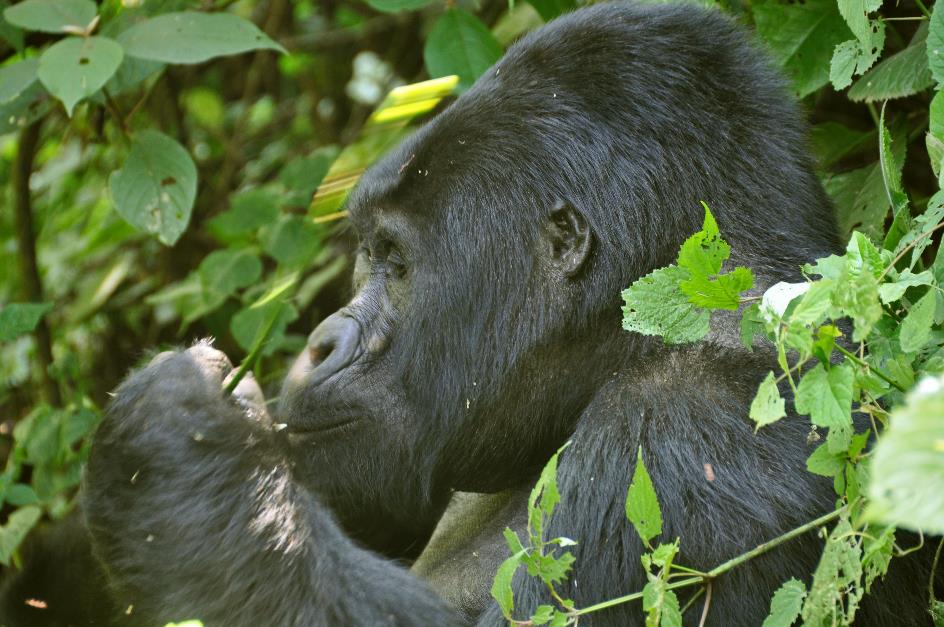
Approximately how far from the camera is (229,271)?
167 inches

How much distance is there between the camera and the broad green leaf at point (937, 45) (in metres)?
2.60

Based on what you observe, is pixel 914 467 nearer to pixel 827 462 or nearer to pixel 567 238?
pixel 827 462

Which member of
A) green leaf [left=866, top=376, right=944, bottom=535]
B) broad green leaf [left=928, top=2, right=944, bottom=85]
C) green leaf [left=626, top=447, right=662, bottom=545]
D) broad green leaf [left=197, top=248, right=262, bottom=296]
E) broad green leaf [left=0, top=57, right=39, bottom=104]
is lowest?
broad green leaf [left=197, top=248, right=262, bottom=296]

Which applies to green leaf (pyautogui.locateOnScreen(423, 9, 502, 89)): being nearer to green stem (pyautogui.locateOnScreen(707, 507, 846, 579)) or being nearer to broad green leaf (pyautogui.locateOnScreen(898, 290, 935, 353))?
broad green leaf (pyautogui.locateOnScreen(898, 290, 935, 353))

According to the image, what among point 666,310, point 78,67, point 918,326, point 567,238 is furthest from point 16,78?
point 918,326

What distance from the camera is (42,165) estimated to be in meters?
5.80

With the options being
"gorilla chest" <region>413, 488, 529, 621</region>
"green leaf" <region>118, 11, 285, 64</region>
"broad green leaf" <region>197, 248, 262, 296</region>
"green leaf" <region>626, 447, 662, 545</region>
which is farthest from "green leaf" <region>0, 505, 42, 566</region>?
"green leaf" <region>626, 447, 662, 545</region>

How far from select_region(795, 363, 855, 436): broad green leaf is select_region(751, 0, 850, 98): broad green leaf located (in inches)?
65.2

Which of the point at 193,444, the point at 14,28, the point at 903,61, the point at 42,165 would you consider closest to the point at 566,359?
the point at 193,444

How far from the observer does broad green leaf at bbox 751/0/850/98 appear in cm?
332

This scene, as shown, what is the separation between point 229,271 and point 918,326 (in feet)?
9.08

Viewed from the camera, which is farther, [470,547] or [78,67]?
[78,67]

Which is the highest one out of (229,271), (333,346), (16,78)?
(16,78)

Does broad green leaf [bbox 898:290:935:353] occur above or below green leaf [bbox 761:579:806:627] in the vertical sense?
above
